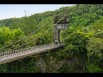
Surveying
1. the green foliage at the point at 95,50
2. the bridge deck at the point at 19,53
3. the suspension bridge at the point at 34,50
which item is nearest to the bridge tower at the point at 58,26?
the suspension bridge at the point at 34,50

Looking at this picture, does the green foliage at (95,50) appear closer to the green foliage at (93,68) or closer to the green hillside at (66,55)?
the green hillside at (66,55)

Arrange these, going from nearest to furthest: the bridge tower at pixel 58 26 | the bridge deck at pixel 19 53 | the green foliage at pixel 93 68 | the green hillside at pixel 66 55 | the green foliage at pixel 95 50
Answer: the bridge deck at pixel 19 53 < the green foliage at pixel 93 68 < the green foliage at pixel 95 50 < the green hillside at pixel 66 55 < the bridge tower at pixel 58 26

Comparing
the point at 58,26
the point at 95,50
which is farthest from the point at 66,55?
the point at 58,26

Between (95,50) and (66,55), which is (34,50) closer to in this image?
(66,55)

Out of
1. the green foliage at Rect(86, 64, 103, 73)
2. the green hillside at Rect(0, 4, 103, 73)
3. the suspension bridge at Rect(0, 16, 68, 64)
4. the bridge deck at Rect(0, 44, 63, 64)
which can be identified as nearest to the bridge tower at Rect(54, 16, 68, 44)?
the suspension bridge at Rect(0, 16, 68, 64)

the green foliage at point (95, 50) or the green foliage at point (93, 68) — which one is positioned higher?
the green foliage at point (95, 50)

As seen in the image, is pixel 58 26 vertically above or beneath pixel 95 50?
above

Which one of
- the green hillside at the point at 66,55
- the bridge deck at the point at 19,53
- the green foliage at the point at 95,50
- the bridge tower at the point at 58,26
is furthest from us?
the bridge tower at the point at 58,26

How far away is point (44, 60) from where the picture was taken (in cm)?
952

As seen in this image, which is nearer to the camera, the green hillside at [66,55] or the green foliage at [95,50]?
the green foliage at [95,50]

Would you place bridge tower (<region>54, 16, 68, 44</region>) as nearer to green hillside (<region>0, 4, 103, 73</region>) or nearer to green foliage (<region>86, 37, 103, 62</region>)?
green hillside (<region>0, 4, 103, 73</region>)

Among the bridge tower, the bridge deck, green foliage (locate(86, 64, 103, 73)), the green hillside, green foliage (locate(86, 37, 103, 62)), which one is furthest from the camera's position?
the bridge tower

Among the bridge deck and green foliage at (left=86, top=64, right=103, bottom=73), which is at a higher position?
the bridge deck

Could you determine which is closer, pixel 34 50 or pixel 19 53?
pixel 19 53
